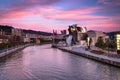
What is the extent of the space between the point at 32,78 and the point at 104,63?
1449cm

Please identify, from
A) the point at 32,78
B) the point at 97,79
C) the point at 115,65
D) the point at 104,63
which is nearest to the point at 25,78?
the point at 32,78

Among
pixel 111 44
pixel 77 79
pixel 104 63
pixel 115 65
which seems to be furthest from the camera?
pixel 111 44

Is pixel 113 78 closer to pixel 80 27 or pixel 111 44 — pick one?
pixel 111 44

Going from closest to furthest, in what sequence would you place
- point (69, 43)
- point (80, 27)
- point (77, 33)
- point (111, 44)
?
1. point (111, 44)
2. point (69, 43)
3. point (77, 33)
4. point (80, 27)

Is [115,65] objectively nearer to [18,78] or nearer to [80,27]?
[18,78]

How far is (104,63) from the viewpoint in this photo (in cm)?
3634

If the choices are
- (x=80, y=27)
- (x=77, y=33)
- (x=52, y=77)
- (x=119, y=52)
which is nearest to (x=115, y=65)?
(x=119, y=52)

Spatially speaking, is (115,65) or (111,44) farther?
(111,44)

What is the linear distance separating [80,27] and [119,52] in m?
137

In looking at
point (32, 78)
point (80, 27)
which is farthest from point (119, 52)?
point (80, 27)

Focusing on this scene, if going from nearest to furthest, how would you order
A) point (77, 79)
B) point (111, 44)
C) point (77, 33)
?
point (77, 79) → point (111, 44) → point (77, 33)

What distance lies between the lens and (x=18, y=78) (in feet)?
83.3

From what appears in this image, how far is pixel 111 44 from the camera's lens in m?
59.3

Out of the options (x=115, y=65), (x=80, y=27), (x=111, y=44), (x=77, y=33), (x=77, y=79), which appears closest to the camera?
(x=77, y=79)
